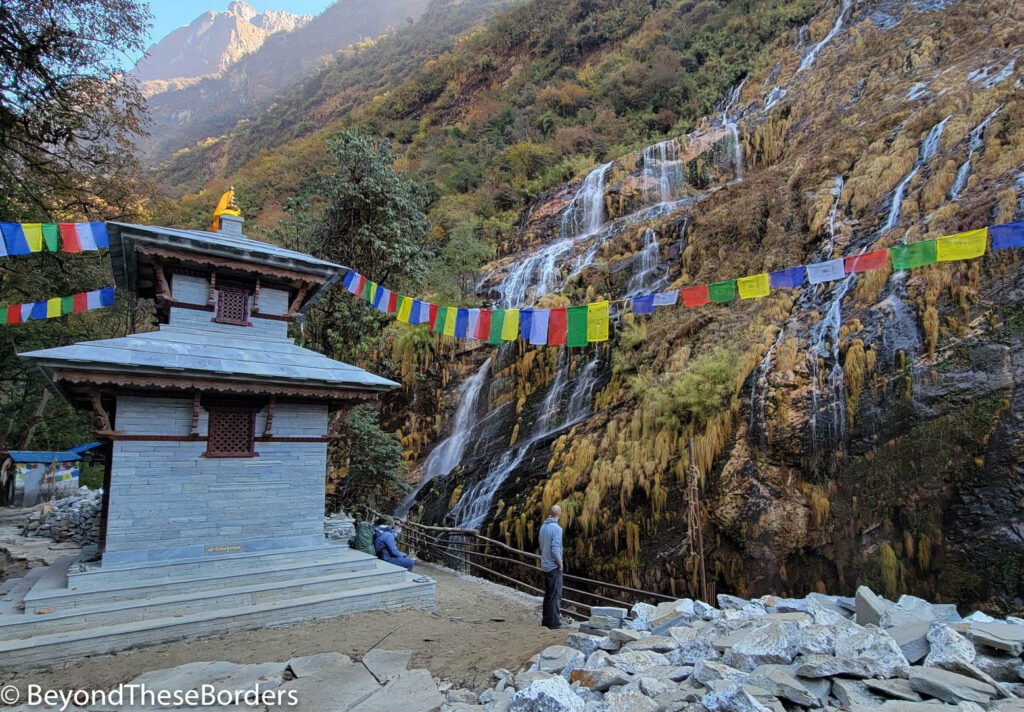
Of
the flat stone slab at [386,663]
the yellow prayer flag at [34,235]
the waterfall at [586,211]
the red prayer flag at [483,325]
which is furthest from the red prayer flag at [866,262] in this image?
the waterfall at [586,211]

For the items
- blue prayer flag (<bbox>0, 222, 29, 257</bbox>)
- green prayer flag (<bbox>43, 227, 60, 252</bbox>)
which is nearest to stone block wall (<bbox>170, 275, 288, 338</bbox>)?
green prayer flag (<bbox>43, 227, 60, 252</bbox>)

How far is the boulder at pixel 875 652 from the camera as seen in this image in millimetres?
4164

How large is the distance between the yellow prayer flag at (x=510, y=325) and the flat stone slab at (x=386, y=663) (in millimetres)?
5072

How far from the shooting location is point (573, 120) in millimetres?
37750

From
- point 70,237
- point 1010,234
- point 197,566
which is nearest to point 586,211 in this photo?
point 1010,234

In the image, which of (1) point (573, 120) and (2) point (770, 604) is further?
(1) point (573, 120)

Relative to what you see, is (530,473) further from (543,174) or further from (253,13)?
(253,13)

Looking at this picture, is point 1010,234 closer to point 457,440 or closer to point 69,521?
point 457,440

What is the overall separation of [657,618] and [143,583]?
634 cm

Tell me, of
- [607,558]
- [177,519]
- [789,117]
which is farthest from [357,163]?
[789,117]

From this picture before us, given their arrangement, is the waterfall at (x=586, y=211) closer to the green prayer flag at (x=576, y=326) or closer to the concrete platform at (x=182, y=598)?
the green prayer flag at (x=576, y=326)

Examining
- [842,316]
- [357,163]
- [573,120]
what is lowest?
[842,316]

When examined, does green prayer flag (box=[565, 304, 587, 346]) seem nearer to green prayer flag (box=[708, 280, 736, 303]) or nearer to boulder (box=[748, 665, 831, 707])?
green prayer flag (box=[708, 280, 736, 303])

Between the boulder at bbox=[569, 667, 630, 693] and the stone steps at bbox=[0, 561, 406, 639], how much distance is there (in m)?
4.58
